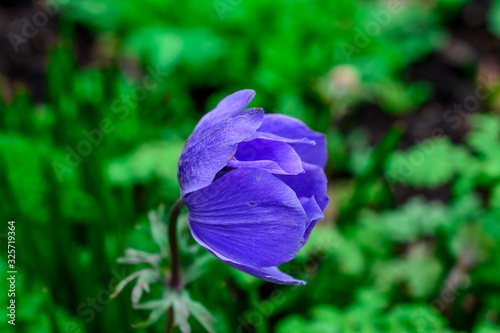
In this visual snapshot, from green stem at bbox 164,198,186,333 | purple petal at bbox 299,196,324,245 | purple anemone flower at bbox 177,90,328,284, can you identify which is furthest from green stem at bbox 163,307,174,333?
purple petal at bbox 299,196,324,245

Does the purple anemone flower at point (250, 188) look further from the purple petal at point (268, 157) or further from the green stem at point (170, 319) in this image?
the green stem at point (170, 319)

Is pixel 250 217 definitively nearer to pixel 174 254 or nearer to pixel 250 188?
pixel 250 188

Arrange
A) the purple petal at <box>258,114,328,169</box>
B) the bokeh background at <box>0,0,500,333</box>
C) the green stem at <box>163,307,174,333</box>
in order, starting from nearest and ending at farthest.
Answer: the purple petal at <box>258,114,328,169</box> < the green stem at <box>163,307,174,333</box> < the bokeh background at <box>0,0,500,333</box>

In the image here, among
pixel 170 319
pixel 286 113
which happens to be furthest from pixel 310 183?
pixel 286 113

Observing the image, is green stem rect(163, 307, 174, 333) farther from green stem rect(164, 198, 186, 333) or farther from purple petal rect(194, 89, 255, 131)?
purple petal rect(194, 89, 255, 131)

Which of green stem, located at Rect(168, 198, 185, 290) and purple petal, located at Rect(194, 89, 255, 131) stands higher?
purple petal, located at Rect(194, 89, 255, 131)

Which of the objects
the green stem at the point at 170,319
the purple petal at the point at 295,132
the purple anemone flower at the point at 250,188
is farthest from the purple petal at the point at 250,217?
the green stem at the point at 170,319

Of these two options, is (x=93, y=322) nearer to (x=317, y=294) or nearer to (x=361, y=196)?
(x=317, y=294)

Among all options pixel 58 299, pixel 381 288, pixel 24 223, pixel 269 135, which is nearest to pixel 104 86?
pixel 24 223
